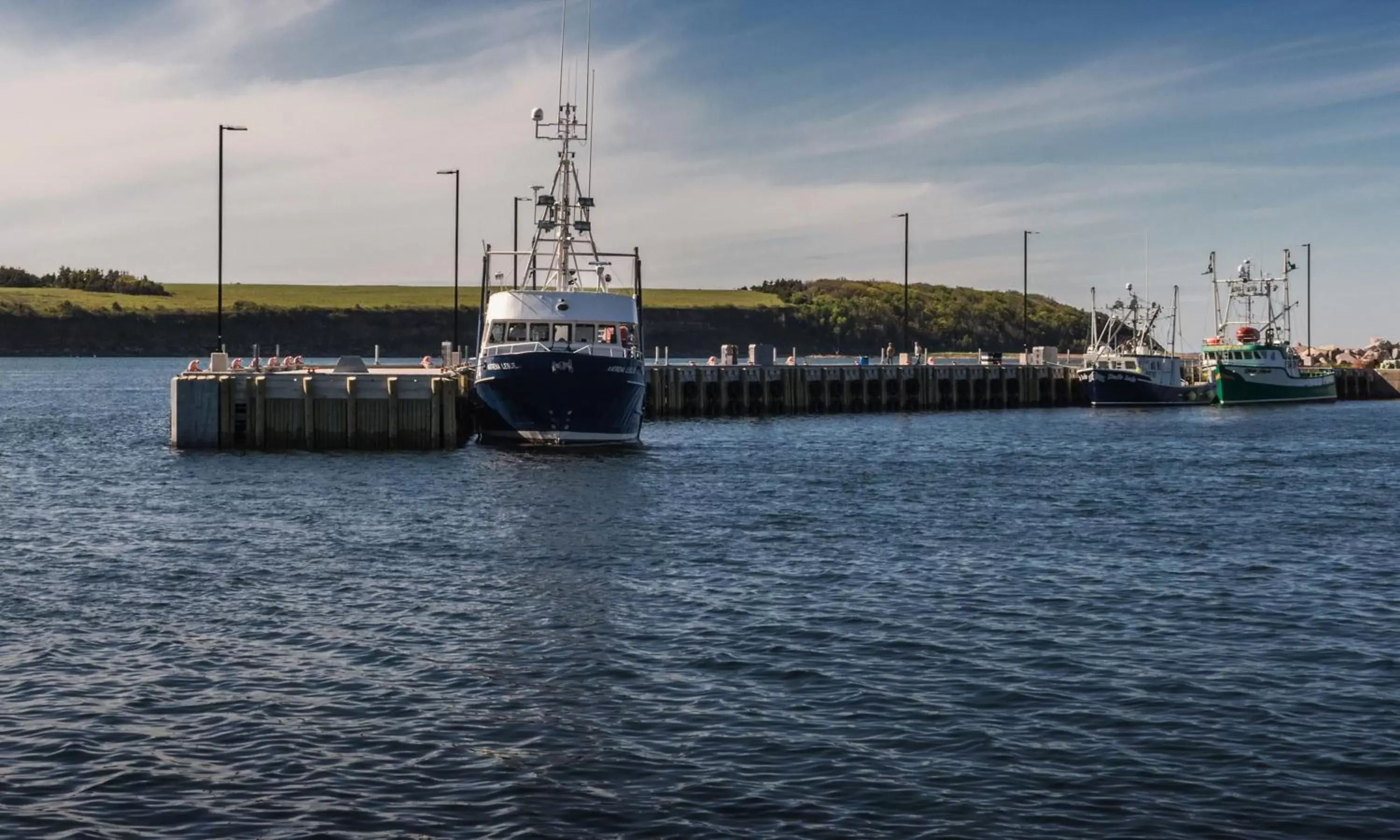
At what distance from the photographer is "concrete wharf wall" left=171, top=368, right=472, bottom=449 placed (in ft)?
156

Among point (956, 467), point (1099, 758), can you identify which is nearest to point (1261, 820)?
point (1099, 758)

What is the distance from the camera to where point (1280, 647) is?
1945cm

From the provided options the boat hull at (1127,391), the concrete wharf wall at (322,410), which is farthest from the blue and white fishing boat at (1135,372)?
the concrete wharf wall at (322,410)

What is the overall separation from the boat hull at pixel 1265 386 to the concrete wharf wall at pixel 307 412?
219 feet

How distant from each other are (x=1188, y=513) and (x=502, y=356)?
22.4m

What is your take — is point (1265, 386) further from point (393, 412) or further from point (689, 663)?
point (689, 663)

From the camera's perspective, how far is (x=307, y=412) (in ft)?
156

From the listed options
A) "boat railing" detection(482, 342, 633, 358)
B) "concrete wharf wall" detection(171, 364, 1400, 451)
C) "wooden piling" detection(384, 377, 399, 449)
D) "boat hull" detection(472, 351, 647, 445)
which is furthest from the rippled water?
"wooden piling" detection(384, 377, 399, 449)

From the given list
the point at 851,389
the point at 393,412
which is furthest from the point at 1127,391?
the point at 393,412

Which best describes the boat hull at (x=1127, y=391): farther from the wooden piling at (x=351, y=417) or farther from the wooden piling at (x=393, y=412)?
the wooden piling at (x=351, y=417)

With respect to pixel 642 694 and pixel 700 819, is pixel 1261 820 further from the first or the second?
pixel 642 694

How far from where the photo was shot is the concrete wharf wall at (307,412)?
1869 inches

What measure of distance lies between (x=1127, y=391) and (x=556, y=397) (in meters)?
57.1

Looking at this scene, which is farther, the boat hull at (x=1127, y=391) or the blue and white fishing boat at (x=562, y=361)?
the boat hull at (x=1127, y=391)
